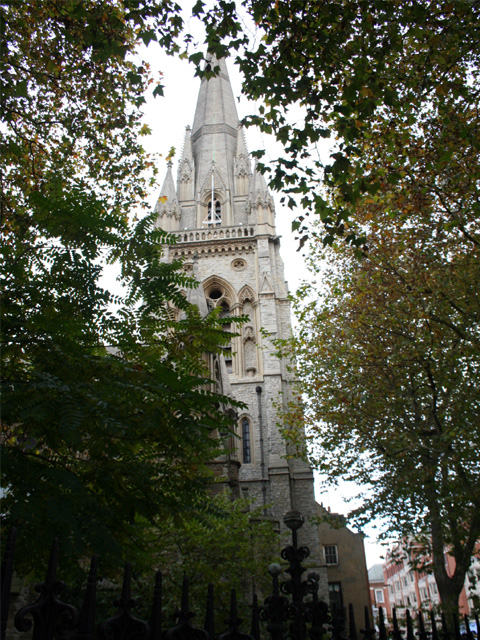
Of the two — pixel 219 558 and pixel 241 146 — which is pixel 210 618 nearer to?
pixel 219 558

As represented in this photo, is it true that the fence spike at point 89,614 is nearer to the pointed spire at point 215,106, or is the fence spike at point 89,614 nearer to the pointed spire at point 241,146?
the pointed spire at point 241,146

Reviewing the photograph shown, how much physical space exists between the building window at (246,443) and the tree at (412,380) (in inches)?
421

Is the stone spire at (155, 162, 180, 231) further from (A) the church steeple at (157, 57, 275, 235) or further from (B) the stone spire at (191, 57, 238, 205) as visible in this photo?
(B) the stone spire at (191, 57, 238, 205)

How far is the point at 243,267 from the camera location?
34250 mm

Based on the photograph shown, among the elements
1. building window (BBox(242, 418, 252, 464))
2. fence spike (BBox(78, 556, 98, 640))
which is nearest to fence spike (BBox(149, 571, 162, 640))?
fence spike (BBox(78, 556, 98, 640))

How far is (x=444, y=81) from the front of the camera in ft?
23.5

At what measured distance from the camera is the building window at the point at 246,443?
89.2 feet

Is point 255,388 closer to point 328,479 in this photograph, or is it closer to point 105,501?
point 328,479

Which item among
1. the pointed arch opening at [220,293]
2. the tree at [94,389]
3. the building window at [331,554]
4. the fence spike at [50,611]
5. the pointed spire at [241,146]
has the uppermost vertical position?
the pointed spire at [241,146]

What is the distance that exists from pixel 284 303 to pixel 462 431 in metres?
22.8

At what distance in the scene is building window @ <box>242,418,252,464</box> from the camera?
27.2 m

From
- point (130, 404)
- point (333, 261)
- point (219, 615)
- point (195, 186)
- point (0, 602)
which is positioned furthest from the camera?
point (195, 186)

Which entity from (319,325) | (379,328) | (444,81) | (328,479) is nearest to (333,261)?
(319,325)

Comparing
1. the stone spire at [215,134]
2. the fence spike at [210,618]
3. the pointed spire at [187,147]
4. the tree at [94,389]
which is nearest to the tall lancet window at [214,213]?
the stone spire at [215,134]
